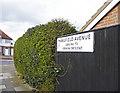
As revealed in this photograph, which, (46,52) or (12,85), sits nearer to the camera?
(46,52)

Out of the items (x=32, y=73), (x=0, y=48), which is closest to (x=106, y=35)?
(x=32, y=73)

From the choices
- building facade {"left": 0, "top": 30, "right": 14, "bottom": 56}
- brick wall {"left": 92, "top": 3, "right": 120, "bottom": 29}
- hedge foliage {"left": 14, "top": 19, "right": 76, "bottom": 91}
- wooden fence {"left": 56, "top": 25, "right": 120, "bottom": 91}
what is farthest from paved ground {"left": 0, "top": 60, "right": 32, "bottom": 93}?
building facade {"left": 0, "top": 30, "right": 14, "bottom": 56}

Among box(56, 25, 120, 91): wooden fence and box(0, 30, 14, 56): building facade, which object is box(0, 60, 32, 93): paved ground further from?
box(0, 30, 14, 56): building facade

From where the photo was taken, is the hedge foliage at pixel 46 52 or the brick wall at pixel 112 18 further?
the hedge foliage at pixel 46 52

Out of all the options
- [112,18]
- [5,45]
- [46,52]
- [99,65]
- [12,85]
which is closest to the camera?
[99,65]

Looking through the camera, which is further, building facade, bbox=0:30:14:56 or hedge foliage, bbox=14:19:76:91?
building facade, bbox=0:30:14:56

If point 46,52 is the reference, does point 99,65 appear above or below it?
below

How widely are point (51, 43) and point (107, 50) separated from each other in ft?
7.00

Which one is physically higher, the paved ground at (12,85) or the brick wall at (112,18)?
the brick wall at (112,18)

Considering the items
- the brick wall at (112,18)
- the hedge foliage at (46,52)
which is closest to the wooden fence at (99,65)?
the hedge foliage at (46,52)

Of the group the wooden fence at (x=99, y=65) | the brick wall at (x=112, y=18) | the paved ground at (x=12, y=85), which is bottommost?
the paved ground at (x=12, y=85)

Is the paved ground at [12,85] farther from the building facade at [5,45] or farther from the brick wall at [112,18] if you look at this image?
the building facade at [5,45]

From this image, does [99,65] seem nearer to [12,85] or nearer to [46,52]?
[46,52]

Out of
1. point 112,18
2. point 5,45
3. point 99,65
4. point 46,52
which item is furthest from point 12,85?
point 5,45
